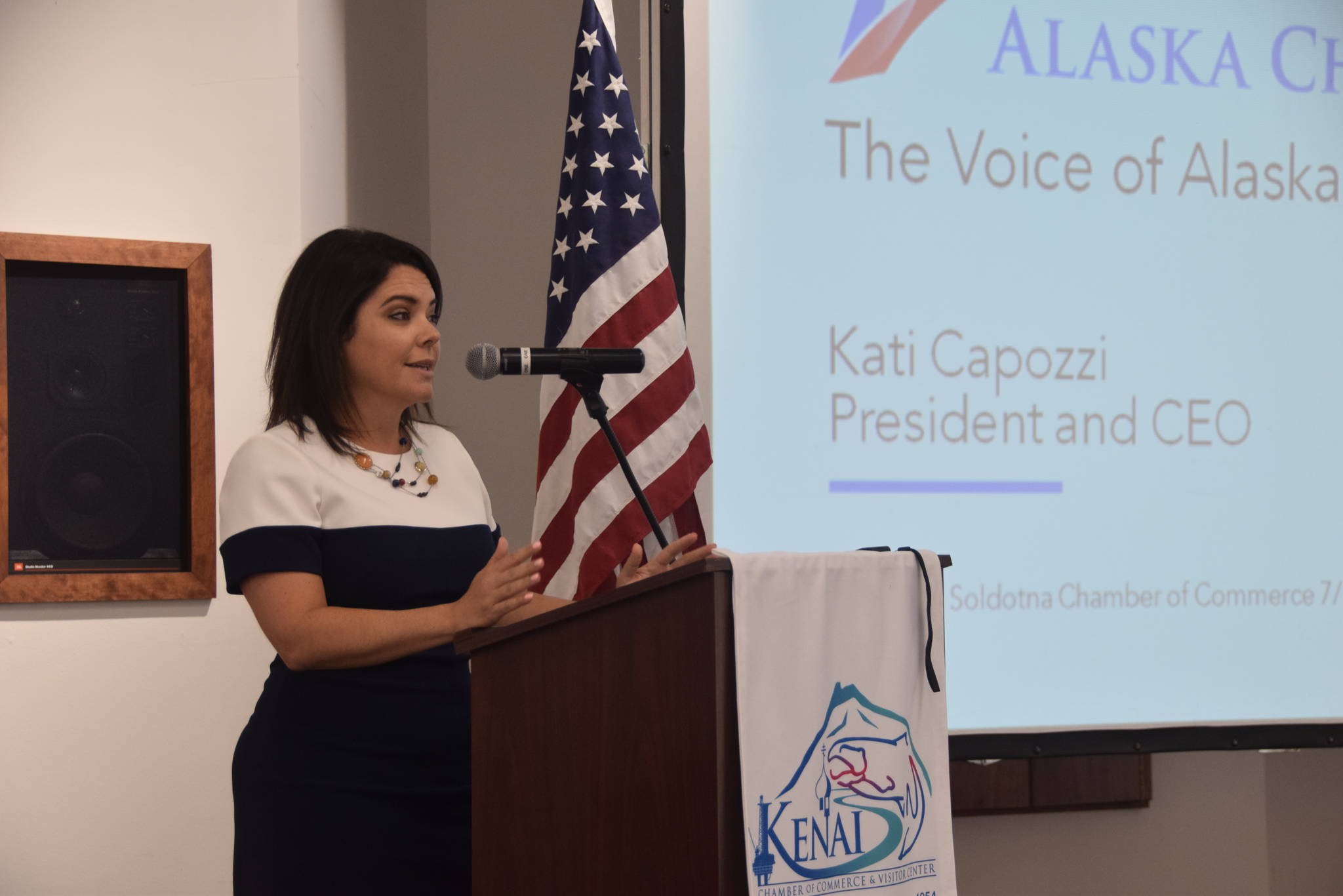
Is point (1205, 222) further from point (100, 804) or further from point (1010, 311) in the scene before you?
point (100, 804)

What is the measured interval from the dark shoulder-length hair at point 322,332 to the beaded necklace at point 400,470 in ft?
0.09

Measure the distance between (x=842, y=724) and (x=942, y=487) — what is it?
4.96 feet

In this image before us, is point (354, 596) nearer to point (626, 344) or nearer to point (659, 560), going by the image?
point (659, 560)

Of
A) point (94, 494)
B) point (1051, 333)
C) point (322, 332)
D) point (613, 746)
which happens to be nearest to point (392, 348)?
point (322, 332)

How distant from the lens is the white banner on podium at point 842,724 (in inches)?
43.9

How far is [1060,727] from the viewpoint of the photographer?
2.59m

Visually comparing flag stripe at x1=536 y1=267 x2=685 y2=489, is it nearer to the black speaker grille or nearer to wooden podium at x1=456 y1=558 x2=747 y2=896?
the black speaker grille

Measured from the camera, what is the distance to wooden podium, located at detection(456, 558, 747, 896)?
1107 mm

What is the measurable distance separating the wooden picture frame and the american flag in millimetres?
705

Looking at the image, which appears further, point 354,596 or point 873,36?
point 873,36

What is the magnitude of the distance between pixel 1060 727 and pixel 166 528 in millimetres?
2027

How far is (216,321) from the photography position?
96.4 inches

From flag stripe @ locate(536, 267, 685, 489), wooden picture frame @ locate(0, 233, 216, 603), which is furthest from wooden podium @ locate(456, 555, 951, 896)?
wooden picture frame @ locate(0, 233, 216, 603)

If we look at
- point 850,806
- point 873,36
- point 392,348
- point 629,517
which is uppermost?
point 873,36
